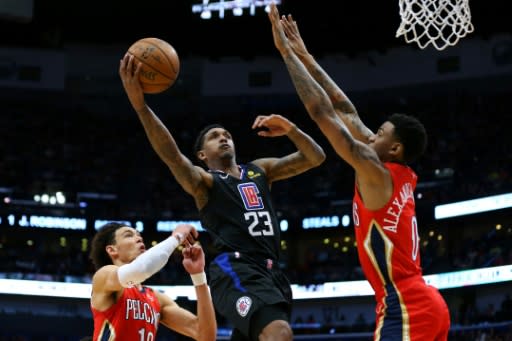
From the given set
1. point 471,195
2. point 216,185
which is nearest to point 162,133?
point 216,185

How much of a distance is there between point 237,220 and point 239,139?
23.6 metres

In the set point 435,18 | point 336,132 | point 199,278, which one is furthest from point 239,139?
point 336,132

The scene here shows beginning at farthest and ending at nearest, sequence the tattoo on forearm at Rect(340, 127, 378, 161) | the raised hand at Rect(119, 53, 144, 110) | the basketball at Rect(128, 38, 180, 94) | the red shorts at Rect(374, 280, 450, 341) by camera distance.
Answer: the basketball at Rect(128, 38, 180, 94) → the raised hand at Rect(119, 53, 144, 110) → the tattoo on forearm at Rect(340, 127, 378, 161) → the red shorts at Rect(374, 280, 450, 341)

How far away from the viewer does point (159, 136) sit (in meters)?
5.48

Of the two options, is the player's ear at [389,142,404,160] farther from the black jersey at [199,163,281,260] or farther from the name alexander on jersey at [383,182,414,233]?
the black jersey at [199,163,281,260]

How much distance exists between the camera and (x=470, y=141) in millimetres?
26203

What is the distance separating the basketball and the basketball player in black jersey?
0.10 m

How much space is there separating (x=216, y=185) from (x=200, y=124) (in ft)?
79.6

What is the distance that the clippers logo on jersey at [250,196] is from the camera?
547cm

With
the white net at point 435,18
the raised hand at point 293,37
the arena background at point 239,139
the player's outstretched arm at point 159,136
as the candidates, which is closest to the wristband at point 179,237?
the player's outstretched arm at point 159,136

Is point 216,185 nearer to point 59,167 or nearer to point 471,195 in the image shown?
point 471,195

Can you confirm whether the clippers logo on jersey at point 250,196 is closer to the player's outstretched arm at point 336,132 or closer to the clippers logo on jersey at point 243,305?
the clippers logo on jersey at point 243,305

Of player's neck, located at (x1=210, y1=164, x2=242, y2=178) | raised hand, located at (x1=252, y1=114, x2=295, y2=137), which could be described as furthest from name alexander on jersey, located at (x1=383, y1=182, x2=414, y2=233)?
player's neck, located at (x1=210, y1=164, x2=242, y2=178)

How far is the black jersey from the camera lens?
5.32 metres
